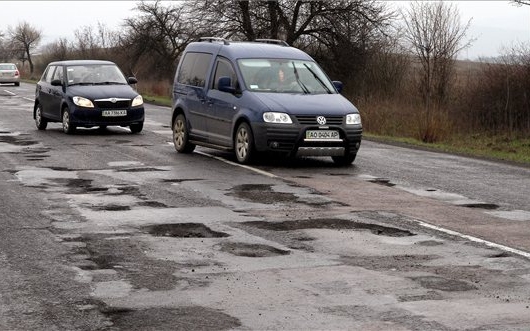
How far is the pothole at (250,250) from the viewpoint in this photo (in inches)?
332

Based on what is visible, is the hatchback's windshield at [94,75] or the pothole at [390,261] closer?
the pothole at [390,261]

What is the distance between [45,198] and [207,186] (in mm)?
2262

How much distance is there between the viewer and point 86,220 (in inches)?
399

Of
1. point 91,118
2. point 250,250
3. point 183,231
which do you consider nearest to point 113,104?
point 91,118

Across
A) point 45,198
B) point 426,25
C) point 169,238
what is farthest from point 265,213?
point 426,25

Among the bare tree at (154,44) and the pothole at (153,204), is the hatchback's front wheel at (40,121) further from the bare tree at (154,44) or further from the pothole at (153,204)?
the bare tree at (154,44)

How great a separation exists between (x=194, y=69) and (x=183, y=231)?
8.35 meters

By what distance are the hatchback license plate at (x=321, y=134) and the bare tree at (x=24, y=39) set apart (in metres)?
108

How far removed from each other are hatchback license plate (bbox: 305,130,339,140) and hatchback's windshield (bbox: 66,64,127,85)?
9.20m

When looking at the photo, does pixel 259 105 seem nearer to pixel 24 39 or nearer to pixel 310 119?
pixel 310 119

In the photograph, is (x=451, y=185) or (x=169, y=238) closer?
(x=169, y=238)

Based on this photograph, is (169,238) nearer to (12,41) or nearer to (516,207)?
(516,207)

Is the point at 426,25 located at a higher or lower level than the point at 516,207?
higher

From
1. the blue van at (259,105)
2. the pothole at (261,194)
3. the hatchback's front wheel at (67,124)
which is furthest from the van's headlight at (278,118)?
the hatchback's front wheel at (67,124)
